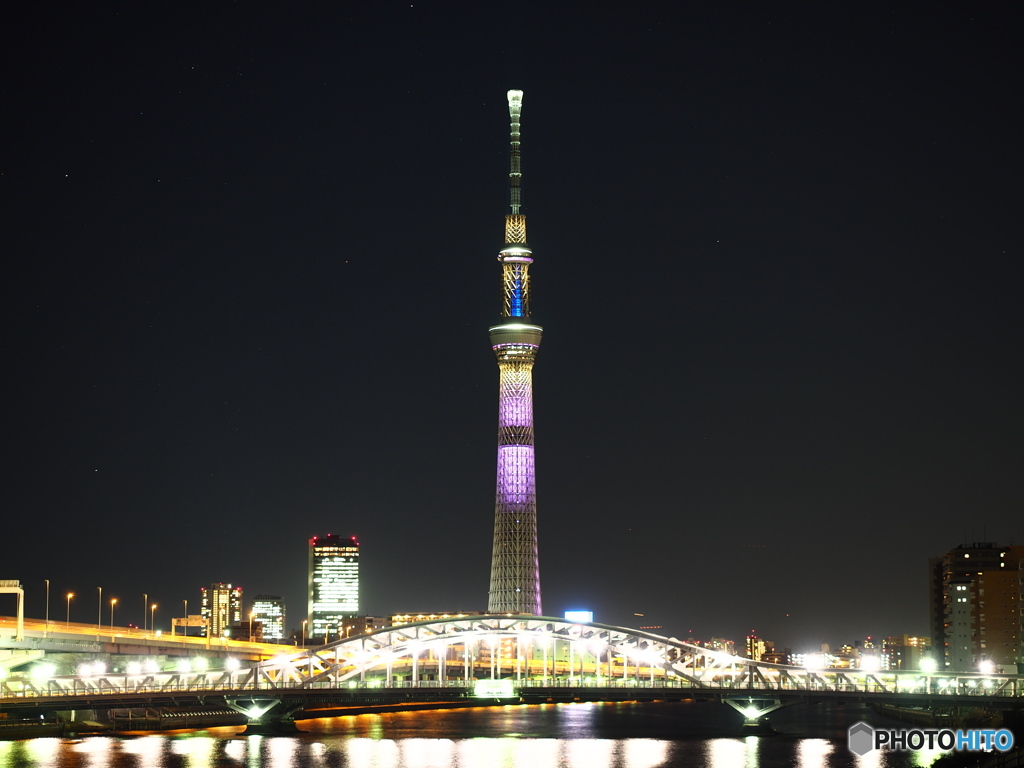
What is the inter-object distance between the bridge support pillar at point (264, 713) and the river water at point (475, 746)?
1.69 meters

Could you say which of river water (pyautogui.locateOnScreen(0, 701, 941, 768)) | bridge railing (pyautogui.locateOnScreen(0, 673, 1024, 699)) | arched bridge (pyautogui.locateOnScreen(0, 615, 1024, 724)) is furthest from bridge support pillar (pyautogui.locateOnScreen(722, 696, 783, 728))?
river water (pyautogui.locateOnScreen(0, 701, 941, 768))

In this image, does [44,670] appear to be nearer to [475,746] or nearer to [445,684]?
[445,684]

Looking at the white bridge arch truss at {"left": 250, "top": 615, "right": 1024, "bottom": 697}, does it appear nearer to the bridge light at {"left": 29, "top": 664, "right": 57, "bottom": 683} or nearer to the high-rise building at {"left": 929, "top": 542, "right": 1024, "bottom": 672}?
the bridge light at {"left": 29, "top": 664, "right": 57, "bottom": 683}

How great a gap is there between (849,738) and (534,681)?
177ft

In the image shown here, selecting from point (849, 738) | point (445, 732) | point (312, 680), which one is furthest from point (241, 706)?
point (849, 738)

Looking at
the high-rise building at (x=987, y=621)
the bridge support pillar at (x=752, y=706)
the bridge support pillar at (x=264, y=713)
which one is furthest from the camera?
the high-rise building at (x=987, y=621)

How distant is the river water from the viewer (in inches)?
3927

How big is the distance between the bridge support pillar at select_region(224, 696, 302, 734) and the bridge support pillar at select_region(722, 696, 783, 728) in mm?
34042

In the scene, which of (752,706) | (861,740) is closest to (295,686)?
(752,706)

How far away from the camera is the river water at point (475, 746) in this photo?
99750 millimetres

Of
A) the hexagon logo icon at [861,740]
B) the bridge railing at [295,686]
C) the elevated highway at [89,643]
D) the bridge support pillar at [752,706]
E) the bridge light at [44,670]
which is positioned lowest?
the hexagon logo icon at [861,740]

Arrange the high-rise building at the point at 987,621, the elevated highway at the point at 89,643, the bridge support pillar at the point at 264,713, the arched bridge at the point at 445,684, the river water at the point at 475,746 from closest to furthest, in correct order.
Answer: the river water at the point at 475,746, the arched bridge at the point at 445,684, the bridge support pillar at the point at 264,713, the elevated highway at the point at 89,643, the high-rise building at the point at 987,621

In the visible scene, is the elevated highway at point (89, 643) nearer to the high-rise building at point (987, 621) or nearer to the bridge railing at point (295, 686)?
the bridge railing at point (295, 686)

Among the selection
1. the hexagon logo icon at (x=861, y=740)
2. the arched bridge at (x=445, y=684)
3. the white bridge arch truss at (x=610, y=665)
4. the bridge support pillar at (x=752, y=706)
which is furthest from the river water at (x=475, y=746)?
the white bridge arch truss at (x=610, y=665)
